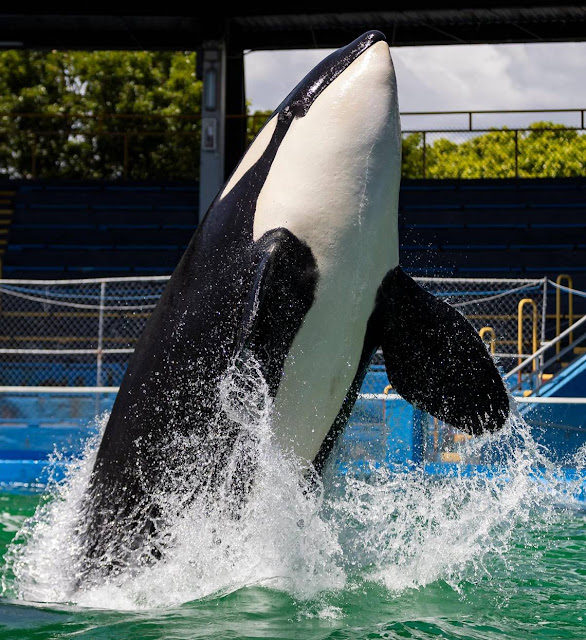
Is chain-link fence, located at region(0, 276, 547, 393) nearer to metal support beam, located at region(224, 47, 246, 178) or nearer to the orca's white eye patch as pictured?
metal support beam, located at region(224, 47, 246, 178)

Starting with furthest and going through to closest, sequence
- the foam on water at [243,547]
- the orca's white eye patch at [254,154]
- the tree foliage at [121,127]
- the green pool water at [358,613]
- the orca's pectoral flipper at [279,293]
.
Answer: the tree foliage at [121,127] → the orca's white eye patch at [254,154] → the foam on water at [243,547] → the orca's pectoral flipper at [279,293] → the green pool water at [358,613]

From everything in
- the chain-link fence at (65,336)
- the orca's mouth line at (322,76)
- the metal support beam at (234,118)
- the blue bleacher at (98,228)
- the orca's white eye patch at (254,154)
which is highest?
the metal support beam at (234,118)

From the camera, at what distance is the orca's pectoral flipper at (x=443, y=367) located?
14.1 ft

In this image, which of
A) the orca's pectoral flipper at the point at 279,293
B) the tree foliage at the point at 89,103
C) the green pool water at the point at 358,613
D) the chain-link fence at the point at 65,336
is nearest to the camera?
the green pool water at the point at 358,613

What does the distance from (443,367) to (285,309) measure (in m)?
0.90

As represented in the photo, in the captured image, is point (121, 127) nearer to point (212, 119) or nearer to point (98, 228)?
point (98, 228)

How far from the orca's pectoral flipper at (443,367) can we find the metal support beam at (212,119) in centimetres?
1464

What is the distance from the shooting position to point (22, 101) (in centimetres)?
3697

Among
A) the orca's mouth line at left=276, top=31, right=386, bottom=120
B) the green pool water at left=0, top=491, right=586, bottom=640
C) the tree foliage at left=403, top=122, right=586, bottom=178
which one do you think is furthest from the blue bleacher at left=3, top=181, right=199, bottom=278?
the green pool water at left=0, top=491, right=586, bottom=640

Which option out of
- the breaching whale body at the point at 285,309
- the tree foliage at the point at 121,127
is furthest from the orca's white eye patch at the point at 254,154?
the tree foliage at the point at 121,127

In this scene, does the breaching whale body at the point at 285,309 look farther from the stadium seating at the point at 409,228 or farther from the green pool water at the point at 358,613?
the stadium seating at the point at 409,228

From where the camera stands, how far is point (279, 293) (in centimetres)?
390

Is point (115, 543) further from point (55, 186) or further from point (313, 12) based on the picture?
point (55, 186)

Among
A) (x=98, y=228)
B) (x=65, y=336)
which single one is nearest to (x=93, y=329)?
(x=65, y=336)
